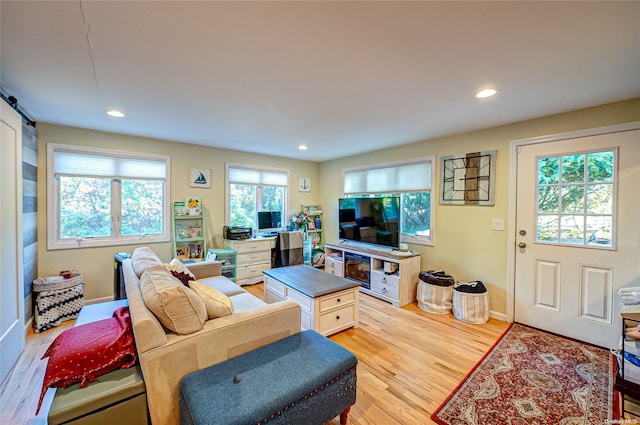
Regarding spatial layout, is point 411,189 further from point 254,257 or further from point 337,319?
point 254,257

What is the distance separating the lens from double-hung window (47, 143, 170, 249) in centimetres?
329

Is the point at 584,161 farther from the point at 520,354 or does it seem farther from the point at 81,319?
the point at 81,319

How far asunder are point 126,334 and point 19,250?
1.71m

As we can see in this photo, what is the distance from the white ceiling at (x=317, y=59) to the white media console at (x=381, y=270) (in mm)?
1911

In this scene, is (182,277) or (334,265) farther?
(334,265)

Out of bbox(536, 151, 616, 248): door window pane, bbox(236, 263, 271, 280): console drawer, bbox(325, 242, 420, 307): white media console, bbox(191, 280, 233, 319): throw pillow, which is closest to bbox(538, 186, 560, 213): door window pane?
bbox(536, 151, 616, 248): door window pane

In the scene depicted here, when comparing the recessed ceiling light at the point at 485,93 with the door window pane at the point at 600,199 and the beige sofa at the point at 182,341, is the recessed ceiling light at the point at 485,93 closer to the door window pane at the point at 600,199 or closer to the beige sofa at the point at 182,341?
the door window pane at the point at 600,199

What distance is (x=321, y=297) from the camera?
260 centimetres

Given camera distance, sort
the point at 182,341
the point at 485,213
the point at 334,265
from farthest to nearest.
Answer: the point at 334,265 < the point at 485,213 < the point at 182,341

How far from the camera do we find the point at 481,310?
120 inches

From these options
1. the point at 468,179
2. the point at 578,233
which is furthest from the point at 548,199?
the point at 468,179

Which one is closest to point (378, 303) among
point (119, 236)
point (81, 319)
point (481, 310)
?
point (481, 310)

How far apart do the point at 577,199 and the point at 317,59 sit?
2.97 metres

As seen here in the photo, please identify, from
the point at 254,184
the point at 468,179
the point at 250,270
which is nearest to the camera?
the point at 468,179
